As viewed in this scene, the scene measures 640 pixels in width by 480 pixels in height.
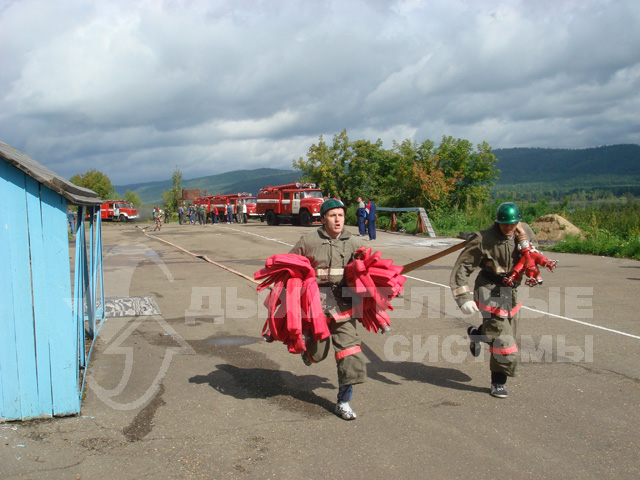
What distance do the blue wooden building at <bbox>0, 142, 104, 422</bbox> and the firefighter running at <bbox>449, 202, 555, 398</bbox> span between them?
3.44 m

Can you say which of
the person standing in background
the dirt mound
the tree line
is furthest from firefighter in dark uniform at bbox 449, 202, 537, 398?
the tree line

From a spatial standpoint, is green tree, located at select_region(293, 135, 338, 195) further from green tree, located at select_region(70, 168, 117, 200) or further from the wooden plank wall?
green tree, located at select_region(70, 168, 117, 200)

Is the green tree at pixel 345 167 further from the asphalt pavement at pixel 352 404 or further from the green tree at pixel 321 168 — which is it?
the asphalt pavement at pixel 352 404

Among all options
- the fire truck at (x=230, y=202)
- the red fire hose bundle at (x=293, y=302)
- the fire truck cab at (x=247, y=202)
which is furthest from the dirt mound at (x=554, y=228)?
the fire truck at (x=230, y=202)

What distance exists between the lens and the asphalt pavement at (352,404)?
3.72 meters

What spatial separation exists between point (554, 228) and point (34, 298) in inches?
808

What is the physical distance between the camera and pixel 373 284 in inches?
176

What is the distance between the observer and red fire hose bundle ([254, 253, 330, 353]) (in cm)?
430

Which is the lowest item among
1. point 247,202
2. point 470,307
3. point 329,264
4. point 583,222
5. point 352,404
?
point 352,404

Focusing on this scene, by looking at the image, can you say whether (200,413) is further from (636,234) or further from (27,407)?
(636,234)

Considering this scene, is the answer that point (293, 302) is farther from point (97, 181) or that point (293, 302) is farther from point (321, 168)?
point (97, 181)

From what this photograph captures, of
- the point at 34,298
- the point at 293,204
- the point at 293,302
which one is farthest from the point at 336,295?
the point at 293,204

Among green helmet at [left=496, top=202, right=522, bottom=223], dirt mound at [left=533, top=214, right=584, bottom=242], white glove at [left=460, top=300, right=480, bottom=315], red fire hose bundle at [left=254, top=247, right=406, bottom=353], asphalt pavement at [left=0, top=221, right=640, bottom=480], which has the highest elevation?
green helmet at [left=496, top=202, right=522, bottom=223]

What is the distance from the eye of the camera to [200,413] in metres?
4.64
